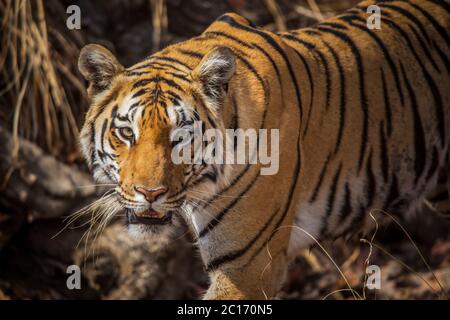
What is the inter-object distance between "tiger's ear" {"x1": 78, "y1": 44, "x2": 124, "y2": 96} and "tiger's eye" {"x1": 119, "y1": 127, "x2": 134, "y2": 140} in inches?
10.8

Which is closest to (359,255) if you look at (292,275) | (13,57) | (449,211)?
(292,275)

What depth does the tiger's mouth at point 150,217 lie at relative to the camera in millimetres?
3180

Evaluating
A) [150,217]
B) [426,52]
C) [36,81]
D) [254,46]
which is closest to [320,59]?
[254,46]

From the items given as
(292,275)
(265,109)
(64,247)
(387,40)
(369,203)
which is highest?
(387,40)

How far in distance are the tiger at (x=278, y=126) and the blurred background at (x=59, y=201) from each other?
1.20 meters

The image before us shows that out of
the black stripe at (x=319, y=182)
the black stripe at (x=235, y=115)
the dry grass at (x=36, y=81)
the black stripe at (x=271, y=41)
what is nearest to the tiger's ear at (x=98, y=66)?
the black stripe at (x=235, y=115)

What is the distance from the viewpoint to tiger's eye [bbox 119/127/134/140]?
3188 millimetres

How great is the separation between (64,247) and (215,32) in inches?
89.9

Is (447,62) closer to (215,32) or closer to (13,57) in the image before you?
(215,32)

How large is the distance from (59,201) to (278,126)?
2.20 m

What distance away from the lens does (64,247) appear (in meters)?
5.35

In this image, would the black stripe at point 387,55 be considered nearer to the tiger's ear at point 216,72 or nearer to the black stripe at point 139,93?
the tiger's ear at point 216,72

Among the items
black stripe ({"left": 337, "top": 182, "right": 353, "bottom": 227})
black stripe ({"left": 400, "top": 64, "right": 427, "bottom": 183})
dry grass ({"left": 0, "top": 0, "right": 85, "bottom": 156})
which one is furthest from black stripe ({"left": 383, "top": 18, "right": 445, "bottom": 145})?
dry grass ({"left": 0, "top": 0, "right": 85, "bottom": 156})

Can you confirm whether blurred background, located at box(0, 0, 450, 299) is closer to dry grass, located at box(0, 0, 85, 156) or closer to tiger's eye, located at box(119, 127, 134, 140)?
dry grass, located at box(0, 0, 85, 156)
